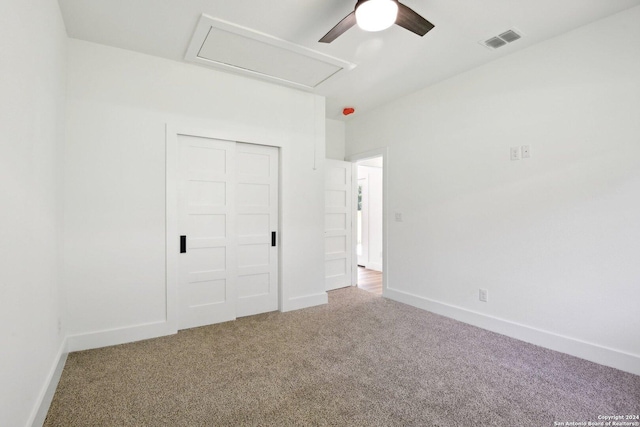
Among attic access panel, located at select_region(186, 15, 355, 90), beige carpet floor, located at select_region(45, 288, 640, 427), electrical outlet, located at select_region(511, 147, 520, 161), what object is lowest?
beige carpet floor, located at select_region(45, 288, 640, 427)

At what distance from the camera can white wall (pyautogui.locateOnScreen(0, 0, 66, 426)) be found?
1310 millimetres

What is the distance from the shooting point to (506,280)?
307 centimetres

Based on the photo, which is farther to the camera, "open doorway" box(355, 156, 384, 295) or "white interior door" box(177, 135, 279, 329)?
"open doorway" box(355, 156, 384, 295)

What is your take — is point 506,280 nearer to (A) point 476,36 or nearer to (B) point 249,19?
(A) point 476,36

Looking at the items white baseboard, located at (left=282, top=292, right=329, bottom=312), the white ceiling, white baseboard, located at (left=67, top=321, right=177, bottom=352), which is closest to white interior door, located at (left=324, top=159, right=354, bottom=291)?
white baseboard, located at (left=282, top=292, right=329, bottom=312)

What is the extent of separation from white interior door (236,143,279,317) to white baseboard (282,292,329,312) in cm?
17

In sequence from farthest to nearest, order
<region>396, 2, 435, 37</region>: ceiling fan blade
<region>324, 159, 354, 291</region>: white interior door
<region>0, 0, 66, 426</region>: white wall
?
<region>324, 159, 354, 291</region>: white interior door → <region>396, 2, 435, 37</region>: ceiling fan blade → <region>0, 0, 66, 426</region>: white wall

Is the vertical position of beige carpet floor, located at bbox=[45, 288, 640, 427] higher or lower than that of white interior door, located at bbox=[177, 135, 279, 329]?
lower

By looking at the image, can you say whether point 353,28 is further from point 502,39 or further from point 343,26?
point 502,39

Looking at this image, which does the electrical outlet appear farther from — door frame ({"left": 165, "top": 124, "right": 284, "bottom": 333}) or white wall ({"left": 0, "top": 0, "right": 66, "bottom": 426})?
white wall ({"left": 0, "top": 0, "right": 66, "bottom": 426})

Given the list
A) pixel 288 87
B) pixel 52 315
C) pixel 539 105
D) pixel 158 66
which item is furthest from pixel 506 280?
pixel 158 66

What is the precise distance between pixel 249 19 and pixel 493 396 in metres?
3.35

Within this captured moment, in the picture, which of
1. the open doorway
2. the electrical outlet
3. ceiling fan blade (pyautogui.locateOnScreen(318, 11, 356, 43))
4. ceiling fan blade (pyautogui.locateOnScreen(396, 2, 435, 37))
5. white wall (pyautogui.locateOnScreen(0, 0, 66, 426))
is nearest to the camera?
white wall (pyautogui.locateOnScreen(0, 0, 66, 426))

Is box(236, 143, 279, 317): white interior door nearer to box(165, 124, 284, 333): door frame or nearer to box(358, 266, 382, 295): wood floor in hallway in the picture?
box(165, 124, 284, 333): door frame
